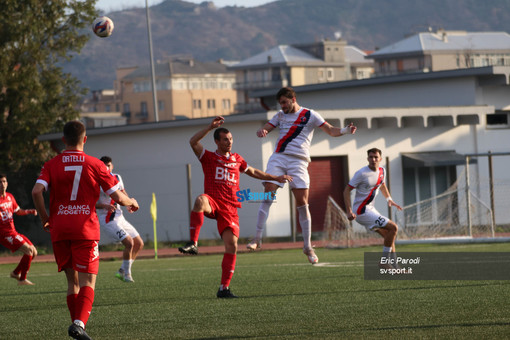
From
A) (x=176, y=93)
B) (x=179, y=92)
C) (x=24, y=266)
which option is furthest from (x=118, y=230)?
(x=179, y=92)

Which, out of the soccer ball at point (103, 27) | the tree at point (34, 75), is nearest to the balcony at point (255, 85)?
the tree at point (34, 75)

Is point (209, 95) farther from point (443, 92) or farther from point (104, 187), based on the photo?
point (104, 187)

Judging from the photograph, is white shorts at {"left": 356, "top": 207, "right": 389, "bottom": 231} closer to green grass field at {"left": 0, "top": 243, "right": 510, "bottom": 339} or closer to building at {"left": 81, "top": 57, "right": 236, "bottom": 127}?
green grass field at {"left": 0, "top": 243, "right": 510, "bottom": 339}

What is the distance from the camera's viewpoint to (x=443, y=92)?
36938mm

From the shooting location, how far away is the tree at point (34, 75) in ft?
107

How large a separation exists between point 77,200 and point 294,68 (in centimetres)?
13812

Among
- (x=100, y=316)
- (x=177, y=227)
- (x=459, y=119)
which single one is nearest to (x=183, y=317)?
(x=100, y=316)

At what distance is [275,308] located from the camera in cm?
1195

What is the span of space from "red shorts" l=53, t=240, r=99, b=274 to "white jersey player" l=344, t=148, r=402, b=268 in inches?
296

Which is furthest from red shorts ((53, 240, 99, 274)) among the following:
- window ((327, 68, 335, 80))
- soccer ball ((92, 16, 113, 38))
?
window ((327, 68, 335, 80))

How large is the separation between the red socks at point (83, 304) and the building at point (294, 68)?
131105mm

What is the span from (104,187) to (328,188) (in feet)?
77.7

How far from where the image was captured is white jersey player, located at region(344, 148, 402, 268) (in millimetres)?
16625

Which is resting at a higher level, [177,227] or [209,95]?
[209,95]
